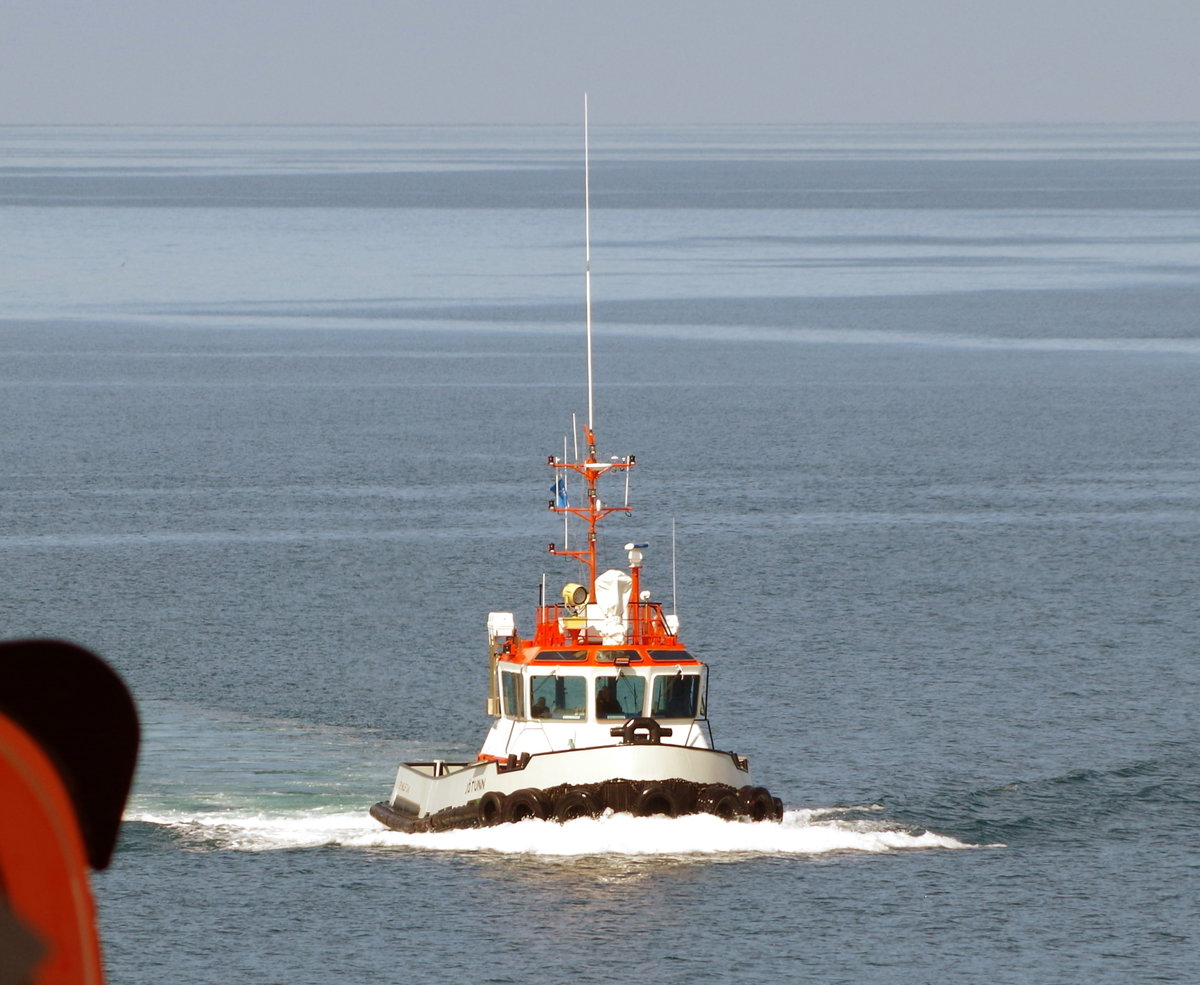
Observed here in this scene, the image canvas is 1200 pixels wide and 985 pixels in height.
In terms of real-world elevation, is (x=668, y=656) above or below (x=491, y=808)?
above

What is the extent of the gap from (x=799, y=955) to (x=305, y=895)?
9.40 metres

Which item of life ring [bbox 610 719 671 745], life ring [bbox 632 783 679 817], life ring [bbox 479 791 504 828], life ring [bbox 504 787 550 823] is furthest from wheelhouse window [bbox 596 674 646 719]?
life ring [bbox 479 791 504 828]

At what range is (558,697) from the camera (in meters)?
42.2

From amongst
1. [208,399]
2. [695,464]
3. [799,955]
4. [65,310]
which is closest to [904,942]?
[799,955]

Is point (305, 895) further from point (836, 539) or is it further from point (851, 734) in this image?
point (836, 539)

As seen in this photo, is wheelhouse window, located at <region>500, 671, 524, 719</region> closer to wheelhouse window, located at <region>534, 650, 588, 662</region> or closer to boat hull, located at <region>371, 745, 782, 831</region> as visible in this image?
wheelhouse window, located at <region>534, 650, 588, 662</region>

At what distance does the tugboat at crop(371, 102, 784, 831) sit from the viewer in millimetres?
41219

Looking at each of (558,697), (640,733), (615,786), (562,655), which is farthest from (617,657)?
(615,786)

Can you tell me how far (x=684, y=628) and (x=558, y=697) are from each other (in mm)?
25852

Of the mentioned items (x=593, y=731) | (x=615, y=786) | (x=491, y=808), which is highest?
(x=593, y=731)

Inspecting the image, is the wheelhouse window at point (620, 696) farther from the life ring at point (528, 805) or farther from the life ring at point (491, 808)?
the life ring at point (491, 808)

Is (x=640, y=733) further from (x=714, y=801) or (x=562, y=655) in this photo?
(x=562, y=655)

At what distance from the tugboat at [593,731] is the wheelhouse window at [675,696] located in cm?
2

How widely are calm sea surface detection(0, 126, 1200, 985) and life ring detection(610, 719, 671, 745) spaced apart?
4.98 feet
